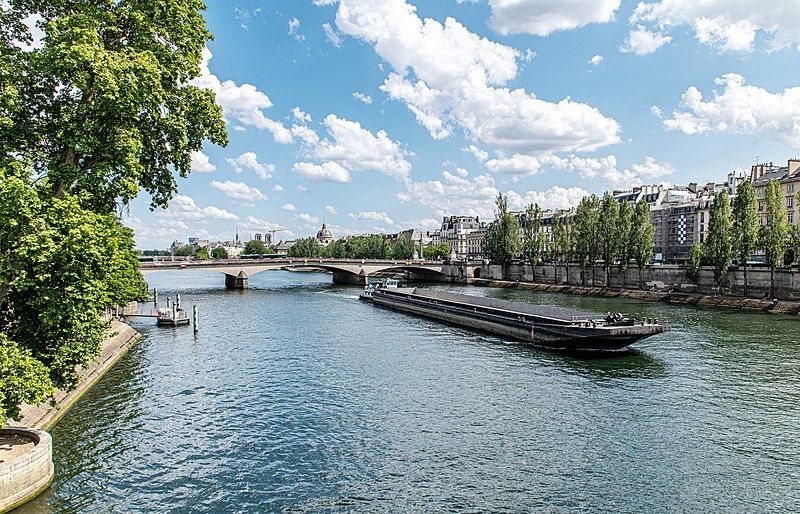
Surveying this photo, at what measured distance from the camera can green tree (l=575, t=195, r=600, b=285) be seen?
92.5 metres

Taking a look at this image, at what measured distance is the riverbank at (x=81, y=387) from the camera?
22.8 meters

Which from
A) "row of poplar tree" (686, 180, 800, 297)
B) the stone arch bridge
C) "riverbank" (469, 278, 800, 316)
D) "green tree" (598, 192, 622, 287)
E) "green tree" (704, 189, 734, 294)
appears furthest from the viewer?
the stone arch bridge

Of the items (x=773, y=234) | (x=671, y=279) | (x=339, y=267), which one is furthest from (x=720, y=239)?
(x=339, y=267)

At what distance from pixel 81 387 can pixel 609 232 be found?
77.8m

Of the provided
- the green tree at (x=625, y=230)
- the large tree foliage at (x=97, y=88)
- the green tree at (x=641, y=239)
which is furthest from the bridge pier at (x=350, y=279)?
the large tree foliage at (x=97, y=88)

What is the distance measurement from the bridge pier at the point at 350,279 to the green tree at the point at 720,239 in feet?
219

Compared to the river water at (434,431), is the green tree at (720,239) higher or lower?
higher

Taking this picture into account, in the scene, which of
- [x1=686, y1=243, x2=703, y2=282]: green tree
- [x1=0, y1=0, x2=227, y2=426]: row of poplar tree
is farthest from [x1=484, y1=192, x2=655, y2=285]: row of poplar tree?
[x1=0, y1=0, x2=227, y2=426]: row of poplar tree

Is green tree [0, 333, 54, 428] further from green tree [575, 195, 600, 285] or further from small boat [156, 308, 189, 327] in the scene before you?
green tree [575, 195, 600, 285]

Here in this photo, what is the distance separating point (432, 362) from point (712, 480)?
20.7 m

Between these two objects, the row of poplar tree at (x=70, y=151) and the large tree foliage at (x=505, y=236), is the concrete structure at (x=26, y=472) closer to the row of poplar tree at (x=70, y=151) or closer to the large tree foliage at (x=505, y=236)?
the row of poplar tree at (x=70, y=151)

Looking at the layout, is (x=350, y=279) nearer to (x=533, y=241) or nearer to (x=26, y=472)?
(x=533, y=241)

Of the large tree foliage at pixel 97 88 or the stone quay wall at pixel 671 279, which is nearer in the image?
the large tree foliage at pixel 97 88

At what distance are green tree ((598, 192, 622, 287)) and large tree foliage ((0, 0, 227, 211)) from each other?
76.9 meters
